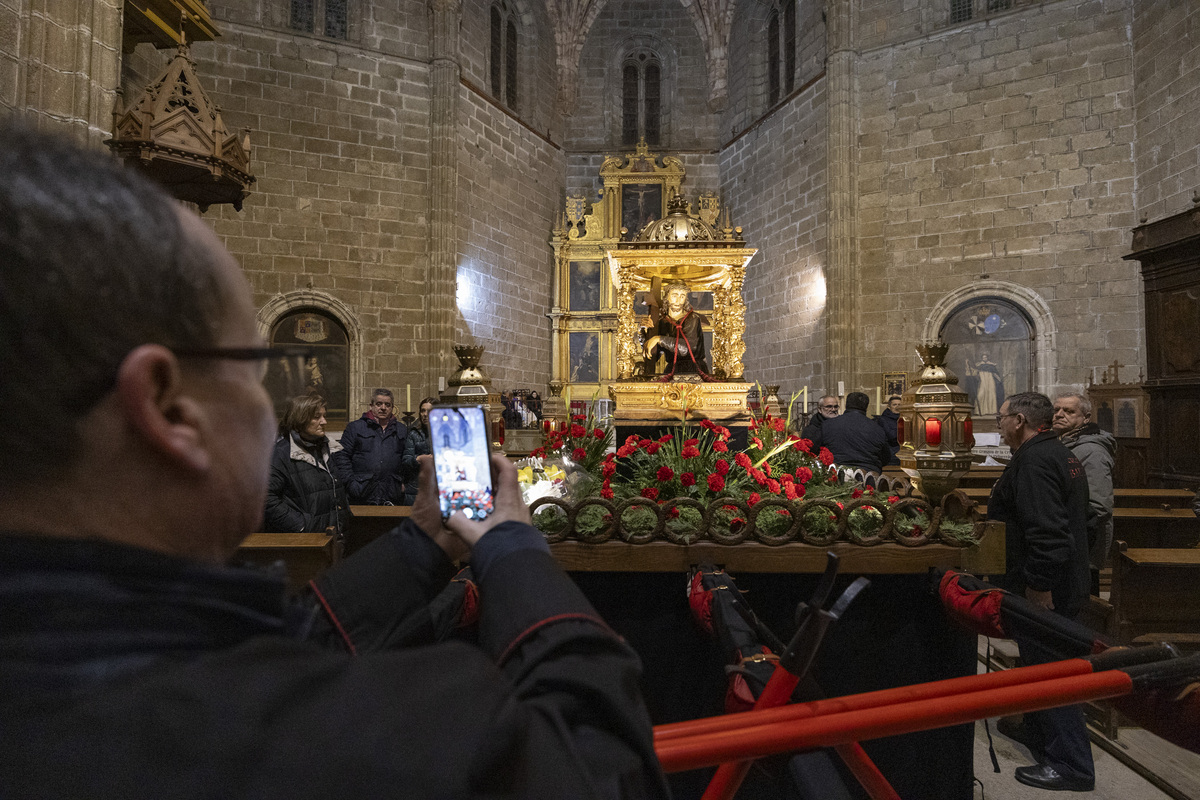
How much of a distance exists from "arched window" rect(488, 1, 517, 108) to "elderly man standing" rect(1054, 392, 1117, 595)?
44.0 feet

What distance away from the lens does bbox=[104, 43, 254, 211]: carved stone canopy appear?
470 cm

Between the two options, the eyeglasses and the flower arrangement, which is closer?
the eyeglasses

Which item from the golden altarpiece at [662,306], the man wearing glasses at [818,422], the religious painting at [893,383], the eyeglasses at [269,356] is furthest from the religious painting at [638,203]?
the eyeglasses at [269,356]

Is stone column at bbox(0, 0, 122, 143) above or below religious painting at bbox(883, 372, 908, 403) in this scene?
above

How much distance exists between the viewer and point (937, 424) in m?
5.02

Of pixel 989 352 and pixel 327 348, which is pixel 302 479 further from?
pixel 989 352

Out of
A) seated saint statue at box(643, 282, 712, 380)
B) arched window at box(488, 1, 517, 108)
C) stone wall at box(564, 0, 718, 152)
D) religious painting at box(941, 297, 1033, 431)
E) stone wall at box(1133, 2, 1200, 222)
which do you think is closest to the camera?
seated saint statue at box(643, 282, 712, 380)

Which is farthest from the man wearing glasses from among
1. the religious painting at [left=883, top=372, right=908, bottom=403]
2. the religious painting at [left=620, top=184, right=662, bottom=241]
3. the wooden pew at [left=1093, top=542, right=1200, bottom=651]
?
the religious painting at [left=620, top=184, right=662, bottom=241]

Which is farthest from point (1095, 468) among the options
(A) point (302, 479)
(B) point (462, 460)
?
(A) point (302, 479)

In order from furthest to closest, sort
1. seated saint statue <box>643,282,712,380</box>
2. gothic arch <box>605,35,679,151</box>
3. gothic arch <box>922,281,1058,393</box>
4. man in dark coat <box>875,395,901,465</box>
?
1. gothic arch <box>605,35,679,151</box>
2. gothic arch <box>922,281,1058,393</box>
3. man in dark coat <box>875,395,901,465</box>
4. seated saint statue <box>643,282,712,380</box>

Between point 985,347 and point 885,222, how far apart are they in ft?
9.75

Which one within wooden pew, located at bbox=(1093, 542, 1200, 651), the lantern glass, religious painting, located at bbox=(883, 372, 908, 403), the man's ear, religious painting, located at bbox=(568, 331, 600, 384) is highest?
religious painting, located at bbox=(568, 331, 600, 384)

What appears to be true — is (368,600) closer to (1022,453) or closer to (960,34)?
(1022,453)

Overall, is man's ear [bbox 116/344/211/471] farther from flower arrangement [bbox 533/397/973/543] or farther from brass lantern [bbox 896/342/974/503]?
brass lantern [bbox 896/342/974/503]
